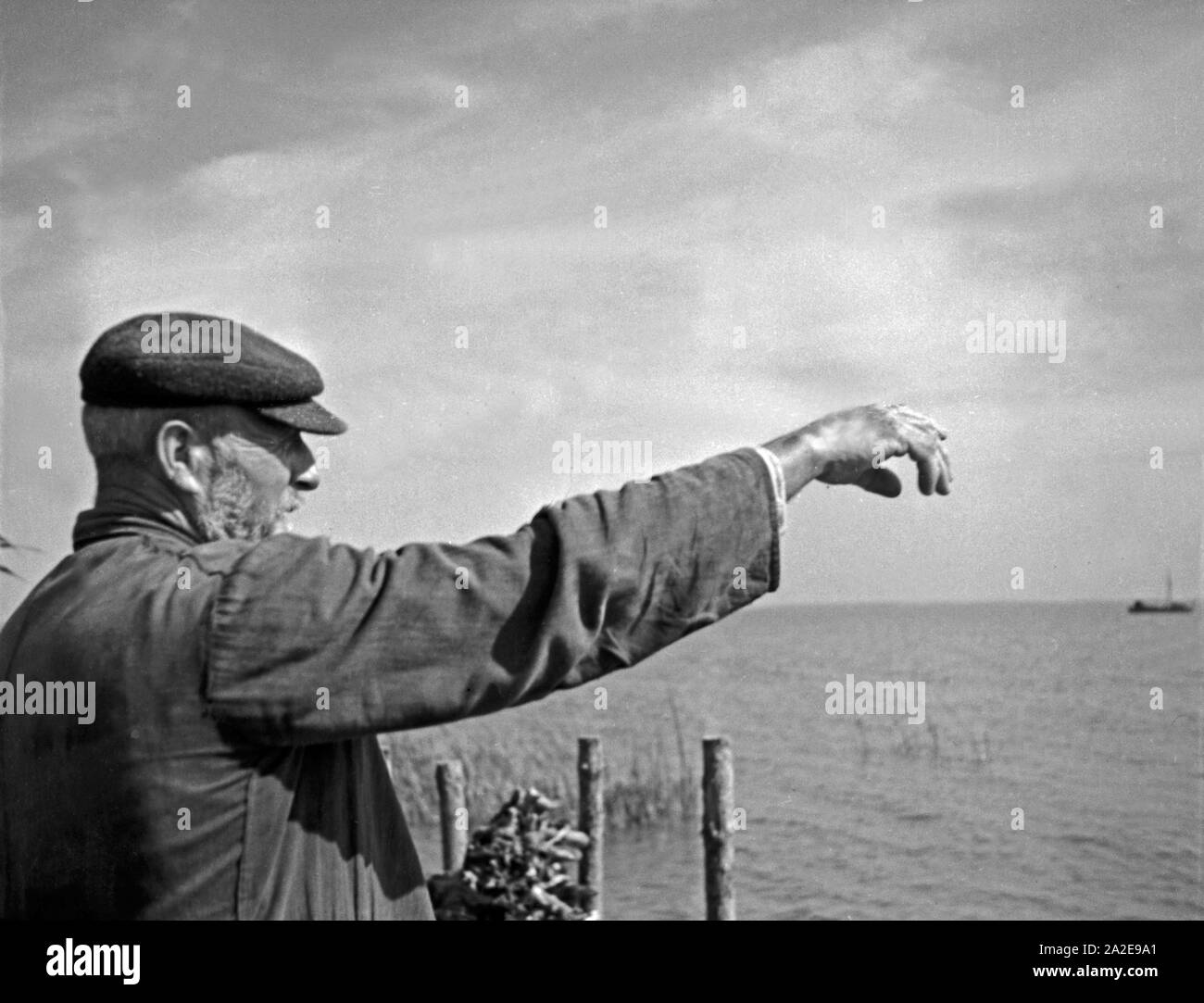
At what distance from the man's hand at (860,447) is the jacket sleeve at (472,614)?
9 cm

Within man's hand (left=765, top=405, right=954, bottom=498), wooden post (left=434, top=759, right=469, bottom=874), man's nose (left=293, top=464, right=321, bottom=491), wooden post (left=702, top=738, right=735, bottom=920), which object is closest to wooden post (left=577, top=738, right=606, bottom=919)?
wooden post (left=702, top=738, right=735, bottom=920)

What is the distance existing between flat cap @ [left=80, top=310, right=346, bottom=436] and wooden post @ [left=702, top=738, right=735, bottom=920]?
8709mm

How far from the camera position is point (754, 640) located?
3991 cm

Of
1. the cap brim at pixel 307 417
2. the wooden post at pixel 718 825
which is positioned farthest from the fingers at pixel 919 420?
the wooden post at pixel 718 825

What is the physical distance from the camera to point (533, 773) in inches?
650

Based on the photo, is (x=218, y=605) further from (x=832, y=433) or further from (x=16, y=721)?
(x=832, y=433)

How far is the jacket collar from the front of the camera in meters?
2.07

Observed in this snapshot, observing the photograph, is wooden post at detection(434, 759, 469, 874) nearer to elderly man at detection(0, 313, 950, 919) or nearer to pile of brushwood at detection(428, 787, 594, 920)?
pile of brushwood at detection(428, 787, 594, 920)

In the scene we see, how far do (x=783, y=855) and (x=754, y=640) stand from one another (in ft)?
77.4

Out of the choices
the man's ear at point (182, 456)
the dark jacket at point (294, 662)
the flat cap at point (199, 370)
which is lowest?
the dark jacket at point (294, 662)

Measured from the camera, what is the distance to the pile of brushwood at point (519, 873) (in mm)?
6691

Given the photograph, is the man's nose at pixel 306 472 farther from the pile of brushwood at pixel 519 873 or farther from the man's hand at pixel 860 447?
the pile of brushwood at pixel 519 873
